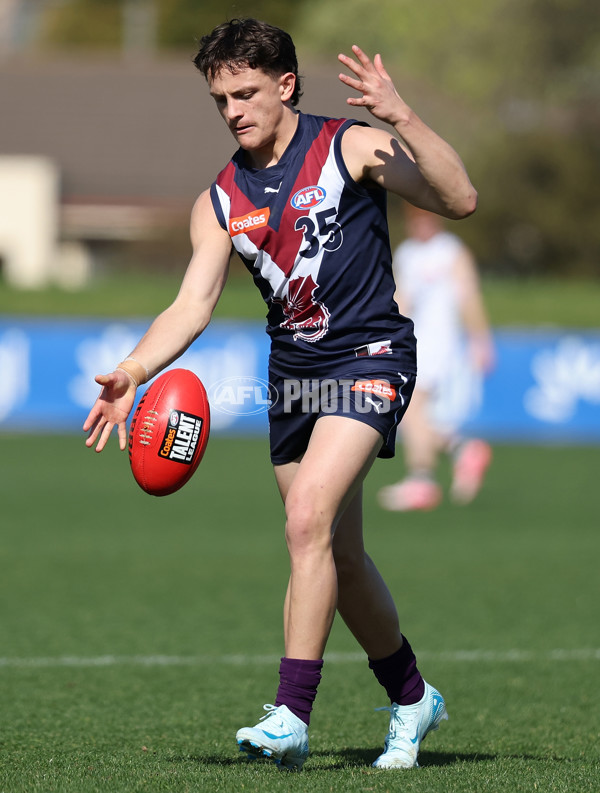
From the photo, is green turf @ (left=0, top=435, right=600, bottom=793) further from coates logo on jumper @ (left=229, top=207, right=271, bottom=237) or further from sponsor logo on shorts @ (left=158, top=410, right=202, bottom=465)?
coates logo on jumper @ (left=229, top=207, right=271, bottom=237)

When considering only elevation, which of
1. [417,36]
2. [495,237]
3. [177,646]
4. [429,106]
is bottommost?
[177,646]

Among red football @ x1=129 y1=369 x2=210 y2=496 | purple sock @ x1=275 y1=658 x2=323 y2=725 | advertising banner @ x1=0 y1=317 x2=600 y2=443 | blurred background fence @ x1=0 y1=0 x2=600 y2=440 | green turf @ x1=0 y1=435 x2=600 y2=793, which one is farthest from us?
blurred background fence @ x1=0 y1=0 x2=600 y2=440

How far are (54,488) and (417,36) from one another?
124 ft

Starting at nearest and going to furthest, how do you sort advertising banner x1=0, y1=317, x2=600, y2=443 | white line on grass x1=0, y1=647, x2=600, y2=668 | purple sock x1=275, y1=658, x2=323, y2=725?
purple sock x1=275, y1=658, x2=323, y2=725, white line on grass x1=0, y1=647, x2=600, y2=668, advertising banner x1=0, y1=317, x2=600, y2=443

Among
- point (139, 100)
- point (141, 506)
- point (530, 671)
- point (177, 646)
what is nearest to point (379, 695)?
point (530, 671)

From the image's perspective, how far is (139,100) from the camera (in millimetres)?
48094

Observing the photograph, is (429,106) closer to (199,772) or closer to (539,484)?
(539,484)

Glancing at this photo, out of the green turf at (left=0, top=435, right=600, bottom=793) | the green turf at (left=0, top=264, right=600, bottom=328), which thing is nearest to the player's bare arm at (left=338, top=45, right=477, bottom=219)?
the green turf at (left=0, top=435, right=600, bottom=793)

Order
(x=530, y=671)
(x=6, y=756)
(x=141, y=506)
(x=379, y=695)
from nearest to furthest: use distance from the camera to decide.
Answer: (x=6, y=756) < (x=379, y=695) < (x=530, y=671) < (x=141, y=506)

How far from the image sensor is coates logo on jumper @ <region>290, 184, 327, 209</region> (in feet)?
14.7

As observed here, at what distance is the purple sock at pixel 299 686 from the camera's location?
4211 mm

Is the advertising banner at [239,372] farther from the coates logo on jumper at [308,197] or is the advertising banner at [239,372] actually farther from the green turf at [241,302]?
the coates logo on jumper at [308,197]

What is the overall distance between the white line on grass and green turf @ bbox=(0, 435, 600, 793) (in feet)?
0.06

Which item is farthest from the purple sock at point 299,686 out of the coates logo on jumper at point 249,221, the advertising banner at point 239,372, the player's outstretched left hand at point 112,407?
the advertising banner at point 239,372
